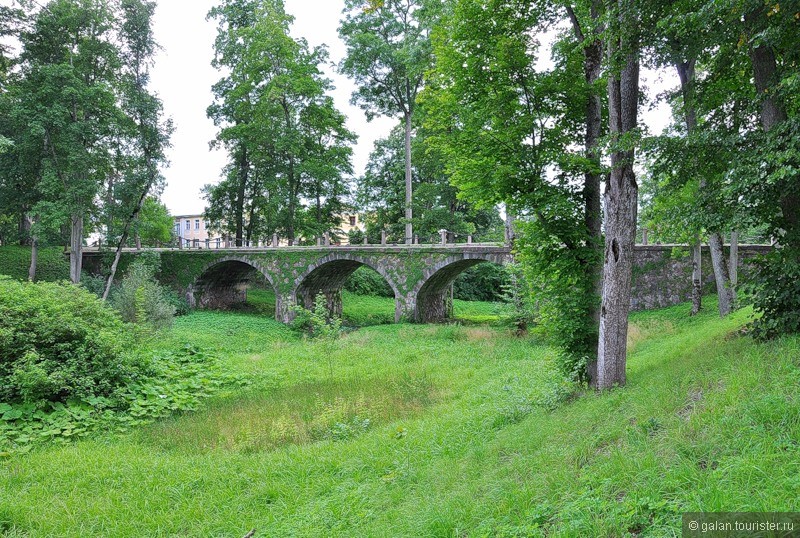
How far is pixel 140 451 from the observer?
7172 mm

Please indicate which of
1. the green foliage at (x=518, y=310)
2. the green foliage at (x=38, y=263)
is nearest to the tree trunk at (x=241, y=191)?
the green foliage at (x=38, y=263)

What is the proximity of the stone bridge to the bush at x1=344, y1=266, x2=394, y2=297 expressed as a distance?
5836 mm

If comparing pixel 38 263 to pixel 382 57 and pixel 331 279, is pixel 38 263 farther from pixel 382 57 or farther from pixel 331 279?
pixel 382 57

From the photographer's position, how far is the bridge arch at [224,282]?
27453 millimetres

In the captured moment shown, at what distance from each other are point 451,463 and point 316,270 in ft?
67.8

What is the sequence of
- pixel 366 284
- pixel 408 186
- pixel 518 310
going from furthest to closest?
1. pixel 366 284
2. pixel 408 186
3. pixel 518 310

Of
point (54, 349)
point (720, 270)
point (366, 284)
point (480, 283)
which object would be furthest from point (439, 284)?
point (54, 349)

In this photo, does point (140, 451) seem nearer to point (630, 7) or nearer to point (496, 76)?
point (496, 76)

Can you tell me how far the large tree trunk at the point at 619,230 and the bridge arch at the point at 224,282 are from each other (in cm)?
2202

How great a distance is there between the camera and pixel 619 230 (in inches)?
255

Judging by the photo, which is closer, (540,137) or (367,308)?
(540,137)

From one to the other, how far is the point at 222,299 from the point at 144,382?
21.2 meters

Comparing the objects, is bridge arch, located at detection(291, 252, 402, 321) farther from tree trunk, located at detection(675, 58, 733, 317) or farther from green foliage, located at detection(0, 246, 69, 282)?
tree trunk, located at detection(675, 58, 733, 317)

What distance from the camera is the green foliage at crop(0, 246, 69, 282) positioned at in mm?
25953
